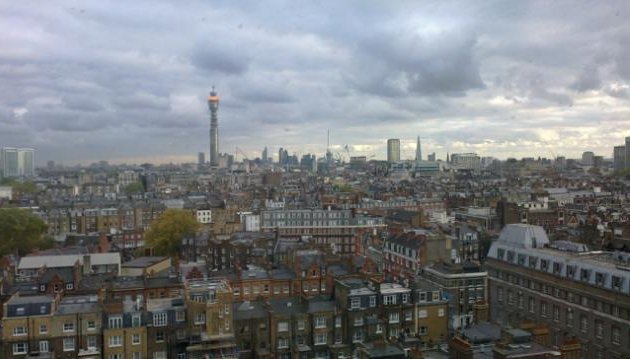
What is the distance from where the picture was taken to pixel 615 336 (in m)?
30.2

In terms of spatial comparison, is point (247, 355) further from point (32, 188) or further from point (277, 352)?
point (32, 188)

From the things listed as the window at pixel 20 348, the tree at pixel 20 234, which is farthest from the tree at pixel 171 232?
the window at pixel 20 348

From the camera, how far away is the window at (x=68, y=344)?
27969 millimetres

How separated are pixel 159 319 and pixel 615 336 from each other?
74.4 ft

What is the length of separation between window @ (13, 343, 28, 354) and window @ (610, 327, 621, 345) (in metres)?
28.5

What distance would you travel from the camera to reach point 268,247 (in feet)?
172

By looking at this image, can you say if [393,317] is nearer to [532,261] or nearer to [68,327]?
[532,261]

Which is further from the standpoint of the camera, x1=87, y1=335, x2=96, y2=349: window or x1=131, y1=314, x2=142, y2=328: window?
x1=131, y1=314, x2=142, y2=328: window

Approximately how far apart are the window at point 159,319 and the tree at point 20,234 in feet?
123

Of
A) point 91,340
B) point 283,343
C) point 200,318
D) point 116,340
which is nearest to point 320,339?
point 283,343

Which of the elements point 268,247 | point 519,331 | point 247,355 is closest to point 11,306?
point 247,355

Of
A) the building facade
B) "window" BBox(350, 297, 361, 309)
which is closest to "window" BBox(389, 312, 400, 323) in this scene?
"window" BBox(350, 297, 361, 309)

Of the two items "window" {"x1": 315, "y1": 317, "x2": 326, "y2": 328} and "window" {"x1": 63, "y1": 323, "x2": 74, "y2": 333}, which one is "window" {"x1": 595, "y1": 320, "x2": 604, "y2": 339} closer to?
"window" {"x1": 315, "y1": 317, "x2": 326, "y2": 328}

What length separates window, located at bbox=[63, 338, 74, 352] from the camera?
28.0 metres
